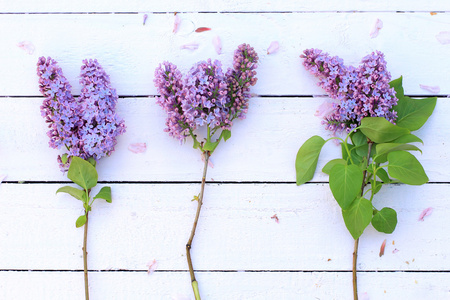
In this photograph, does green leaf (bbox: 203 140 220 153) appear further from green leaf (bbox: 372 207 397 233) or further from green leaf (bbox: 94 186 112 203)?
green leaf (bbox: 372 207 397 233)

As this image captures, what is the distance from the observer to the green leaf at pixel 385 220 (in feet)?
2.64

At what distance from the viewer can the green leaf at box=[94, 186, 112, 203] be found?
2.68 ft

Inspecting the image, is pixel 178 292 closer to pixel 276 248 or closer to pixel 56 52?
pixel 276 248

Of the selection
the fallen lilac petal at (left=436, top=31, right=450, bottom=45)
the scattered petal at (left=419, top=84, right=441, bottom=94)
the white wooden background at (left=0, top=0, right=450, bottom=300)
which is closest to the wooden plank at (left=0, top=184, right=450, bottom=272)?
the white wooden background at (left=0, top=0, right=450, bottom=300)

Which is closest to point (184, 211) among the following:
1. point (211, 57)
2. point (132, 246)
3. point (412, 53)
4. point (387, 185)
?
point (132, 246)

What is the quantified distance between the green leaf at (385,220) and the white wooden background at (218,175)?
0.05m

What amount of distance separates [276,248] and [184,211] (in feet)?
0.69

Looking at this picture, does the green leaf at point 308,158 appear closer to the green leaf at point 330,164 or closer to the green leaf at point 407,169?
the green leaf at point 330,164

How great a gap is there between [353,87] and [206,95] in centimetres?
29

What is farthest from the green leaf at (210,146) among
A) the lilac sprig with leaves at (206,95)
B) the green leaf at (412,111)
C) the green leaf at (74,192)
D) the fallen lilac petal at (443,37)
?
the fallen lilac petal at (443,37)

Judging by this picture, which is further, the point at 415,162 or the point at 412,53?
the point at 412,53

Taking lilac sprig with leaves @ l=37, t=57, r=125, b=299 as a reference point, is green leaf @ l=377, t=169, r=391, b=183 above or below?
below

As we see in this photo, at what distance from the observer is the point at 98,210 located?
2.82 ft

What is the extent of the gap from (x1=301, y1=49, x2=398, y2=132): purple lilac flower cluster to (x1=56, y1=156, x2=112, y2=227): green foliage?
48 centimetres
